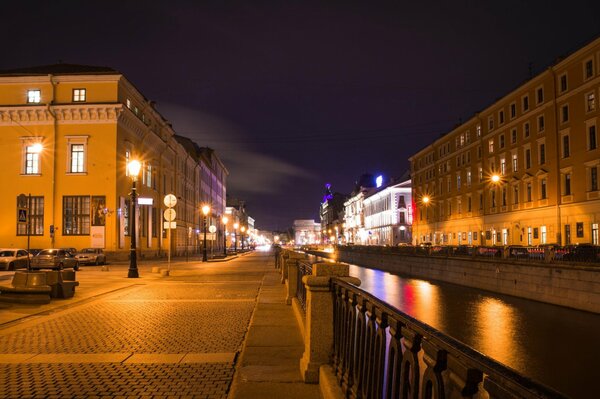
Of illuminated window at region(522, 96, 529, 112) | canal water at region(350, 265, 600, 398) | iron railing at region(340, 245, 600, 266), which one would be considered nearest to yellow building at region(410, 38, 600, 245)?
illuminated window at region(522, 96, 529, 112)

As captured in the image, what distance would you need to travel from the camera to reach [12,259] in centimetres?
3588

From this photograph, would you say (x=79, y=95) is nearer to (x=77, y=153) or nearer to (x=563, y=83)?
(x=77, y=153)

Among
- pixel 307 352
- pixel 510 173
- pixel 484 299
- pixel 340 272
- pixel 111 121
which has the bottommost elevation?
pixel 484 299

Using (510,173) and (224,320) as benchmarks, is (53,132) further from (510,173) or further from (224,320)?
(510,173)

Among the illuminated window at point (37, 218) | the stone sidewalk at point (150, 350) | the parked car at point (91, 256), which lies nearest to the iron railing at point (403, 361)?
the stone sidewalk at point (150, 350)

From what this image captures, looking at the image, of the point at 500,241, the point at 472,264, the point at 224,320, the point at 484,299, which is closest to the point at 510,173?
the point at 500,241

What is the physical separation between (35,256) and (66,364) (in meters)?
Answer: 32.2

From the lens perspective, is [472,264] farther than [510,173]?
No

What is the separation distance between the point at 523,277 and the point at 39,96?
4279 cm

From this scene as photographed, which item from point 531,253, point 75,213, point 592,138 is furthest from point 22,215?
point 592,138

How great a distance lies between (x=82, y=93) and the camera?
4894 centimetres

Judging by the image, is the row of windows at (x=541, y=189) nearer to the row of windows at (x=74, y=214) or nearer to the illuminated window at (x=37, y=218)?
the row of windows at (x=74, y=214)

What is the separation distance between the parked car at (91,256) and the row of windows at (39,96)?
1403cm

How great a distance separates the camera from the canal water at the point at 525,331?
1108cm
